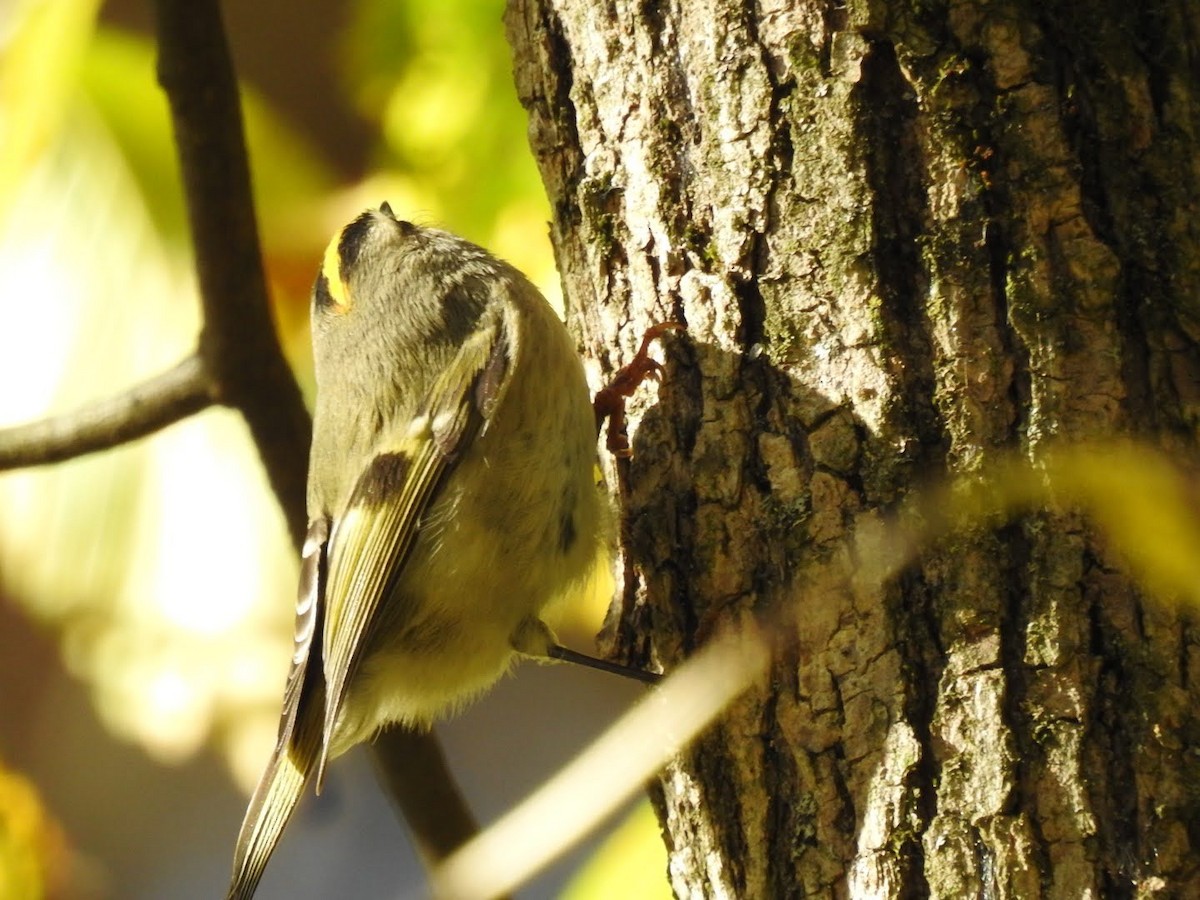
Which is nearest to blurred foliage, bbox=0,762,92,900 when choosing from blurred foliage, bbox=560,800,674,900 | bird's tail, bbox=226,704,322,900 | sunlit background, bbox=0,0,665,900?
sunlit background, bbox=0,0,665,900

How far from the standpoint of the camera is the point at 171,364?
6.26 feet

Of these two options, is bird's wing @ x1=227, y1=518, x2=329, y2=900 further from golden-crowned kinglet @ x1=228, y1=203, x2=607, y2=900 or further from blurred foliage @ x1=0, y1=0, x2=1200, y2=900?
blurred foliage @ x1=0, y1=0, x2=1200, y2=900

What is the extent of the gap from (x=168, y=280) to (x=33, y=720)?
0.93 metres

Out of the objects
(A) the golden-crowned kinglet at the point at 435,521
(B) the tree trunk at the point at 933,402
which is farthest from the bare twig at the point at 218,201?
(B) the tree trunk at the point at 933,402

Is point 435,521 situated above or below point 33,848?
Answer: above

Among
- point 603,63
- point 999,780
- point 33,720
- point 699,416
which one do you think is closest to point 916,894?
point 999,780

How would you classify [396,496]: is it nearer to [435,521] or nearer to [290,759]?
[435,521]

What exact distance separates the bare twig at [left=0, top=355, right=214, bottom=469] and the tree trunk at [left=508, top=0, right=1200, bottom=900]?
2.23 feet

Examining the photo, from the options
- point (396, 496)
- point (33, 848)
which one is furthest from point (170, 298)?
point (33, 848)

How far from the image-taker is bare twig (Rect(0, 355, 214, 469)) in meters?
1.54

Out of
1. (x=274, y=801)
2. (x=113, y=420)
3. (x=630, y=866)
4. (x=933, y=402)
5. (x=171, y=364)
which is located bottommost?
(x=630, y=866)

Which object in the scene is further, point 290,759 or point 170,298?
point 170,298

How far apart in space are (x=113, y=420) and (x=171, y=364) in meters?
0.37

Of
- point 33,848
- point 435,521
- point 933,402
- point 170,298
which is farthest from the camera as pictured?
point 33,848
